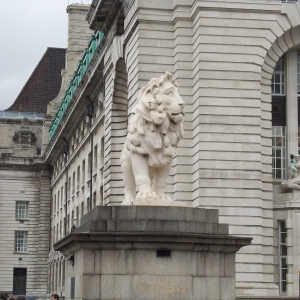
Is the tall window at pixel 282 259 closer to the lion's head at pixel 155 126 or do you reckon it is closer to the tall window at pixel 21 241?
the lion's head at pixel 155 126

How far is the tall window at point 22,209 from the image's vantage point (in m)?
84.3

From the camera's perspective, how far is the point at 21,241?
276 feet

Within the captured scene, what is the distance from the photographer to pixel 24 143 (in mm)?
89750

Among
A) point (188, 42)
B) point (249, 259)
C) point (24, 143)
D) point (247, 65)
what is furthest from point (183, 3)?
point (24, 143)

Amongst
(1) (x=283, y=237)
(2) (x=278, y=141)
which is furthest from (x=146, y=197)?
(2) (x=278, y=141)

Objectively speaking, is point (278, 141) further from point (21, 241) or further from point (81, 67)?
point (21, 241)

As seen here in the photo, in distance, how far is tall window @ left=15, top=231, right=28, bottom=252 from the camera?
8375cm

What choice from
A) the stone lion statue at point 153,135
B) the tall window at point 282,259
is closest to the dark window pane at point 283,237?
the tall window at point 282,259

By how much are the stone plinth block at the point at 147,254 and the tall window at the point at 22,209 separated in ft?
224

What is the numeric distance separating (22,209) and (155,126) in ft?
224

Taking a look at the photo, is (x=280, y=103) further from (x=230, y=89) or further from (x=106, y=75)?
(x=106, y=75)

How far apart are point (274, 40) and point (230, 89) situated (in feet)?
8.99

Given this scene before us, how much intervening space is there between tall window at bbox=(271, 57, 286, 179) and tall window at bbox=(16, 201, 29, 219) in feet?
173

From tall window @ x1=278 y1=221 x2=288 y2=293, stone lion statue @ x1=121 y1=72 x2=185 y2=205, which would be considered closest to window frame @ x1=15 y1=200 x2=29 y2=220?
tall window @ x1=278 y1=221 x2=288 y2=293
